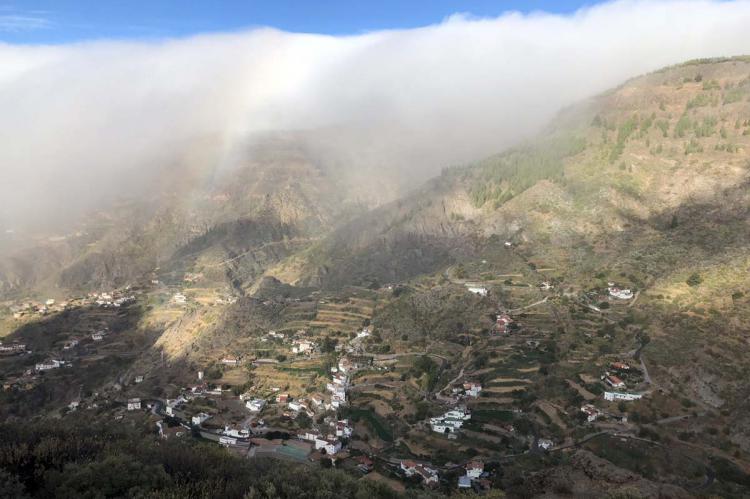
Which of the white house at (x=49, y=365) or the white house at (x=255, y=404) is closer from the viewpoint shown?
the white house at (x=255, y=404)

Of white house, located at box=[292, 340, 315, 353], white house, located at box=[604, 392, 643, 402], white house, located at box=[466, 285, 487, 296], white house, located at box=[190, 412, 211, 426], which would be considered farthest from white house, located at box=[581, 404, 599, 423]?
white house, located at box=[190, 412, 211, 426]

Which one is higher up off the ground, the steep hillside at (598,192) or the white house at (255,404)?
the steep hillside at (598,192)

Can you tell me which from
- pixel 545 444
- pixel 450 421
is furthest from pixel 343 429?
pixel 545 444

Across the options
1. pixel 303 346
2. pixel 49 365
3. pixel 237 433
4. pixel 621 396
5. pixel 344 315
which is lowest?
pixel 49 365

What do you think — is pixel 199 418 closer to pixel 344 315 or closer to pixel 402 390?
pixel 402 390

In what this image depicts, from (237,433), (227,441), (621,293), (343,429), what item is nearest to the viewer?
(343,429)

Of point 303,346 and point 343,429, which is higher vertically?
point 303,346

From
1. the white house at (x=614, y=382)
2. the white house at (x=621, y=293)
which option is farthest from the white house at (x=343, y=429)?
the white house at (x=621, y=293)

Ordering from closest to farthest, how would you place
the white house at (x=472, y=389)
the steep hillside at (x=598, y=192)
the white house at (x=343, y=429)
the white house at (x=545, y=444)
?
the white house at (x=545, y=444), the white house at (x=343, y=429), the white house at (x=472, y=389), the steep hillside at (x=598, y=192)

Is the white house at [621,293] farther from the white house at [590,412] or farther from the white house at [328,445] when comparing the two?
the white house at [328,445]

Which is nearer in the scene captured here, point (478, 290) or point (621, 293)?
point (621, 293)

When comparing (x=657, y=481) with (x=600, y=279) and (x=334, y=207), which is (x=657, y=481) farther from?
(x=334, y=207)

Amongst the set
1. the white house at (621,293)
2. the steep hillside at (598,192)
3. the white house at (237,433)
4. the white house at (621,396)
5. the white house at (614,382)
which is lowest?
the white house at (237,433)

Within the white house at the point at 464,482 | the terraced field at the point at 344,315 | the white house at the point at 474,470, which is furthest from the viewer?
the terraced field at the point at 344,315
